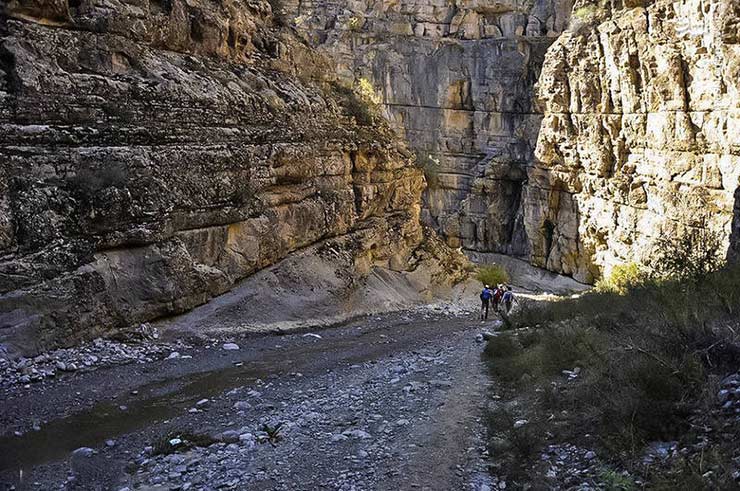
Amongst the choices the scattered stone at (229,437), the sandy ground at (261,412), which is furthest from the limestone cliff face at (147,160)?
the scattered stone at (229,437)

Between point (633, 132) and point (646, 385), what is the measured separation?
3257 cm

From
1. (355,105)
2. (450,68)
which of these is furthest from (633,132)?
(450,68)

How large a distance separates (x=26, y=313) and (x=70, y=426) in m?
3.53

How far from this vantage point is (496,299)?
2397cm

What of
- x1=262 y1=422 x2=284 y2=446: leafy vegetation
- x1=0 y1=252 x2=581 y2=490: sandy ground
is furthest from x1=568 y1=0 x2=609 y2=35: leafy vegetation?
x1=262 y1=422 x2=284 y2=446: leafy vegetation

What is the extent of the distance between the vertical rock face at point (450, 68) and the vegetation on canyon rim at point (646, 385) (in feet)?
136

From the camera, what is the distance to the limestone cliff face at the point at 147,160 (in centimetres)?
1309

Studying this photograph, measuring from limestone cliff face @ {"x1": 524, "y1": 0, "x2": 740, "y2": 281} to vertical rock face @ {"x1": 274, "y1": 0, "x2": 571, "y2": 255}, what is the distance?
926cm

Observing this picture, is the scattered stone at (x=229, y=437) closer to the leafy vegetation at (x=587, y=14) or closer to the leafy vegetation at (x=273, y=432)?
the leafy vegetation at (x=273, y=432)

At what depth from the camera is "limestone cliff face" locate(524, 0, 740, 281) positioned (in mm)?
28797

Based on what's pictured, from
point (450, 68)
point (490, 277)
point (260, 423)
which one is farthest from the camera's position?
point (450, 68)

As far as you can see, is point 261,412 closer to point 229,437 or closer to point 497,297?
point 229,437

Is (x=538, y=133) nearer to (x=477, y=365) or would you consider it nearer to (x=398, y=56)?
(x=398, y=56)

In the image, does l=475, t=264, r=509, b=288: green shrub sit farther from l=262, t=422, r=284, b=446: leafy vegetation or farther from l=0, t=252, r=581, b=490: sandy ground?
l=262, t=422, r=284, b=446: leafy vegetation
